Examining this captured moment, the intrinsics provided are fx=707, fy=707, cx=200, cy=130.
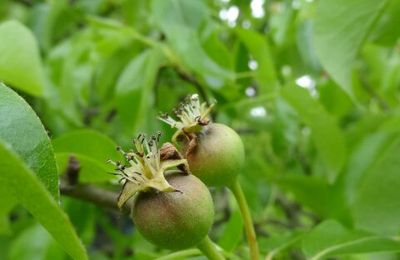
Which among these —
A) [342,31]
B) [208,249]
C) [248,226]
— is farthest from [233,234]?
[342,31]

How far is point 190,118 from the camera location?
100cm

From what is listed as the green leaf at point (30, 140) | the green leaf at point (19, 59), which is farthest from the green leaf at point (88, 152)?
the green leaf at point (30, 140)

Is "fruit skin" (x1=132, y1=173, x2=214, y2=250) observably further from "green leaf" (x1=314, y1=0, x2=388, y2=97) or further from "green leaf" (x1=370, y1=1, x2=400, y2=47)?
"green leaf" (x1=370, y1=1, x2=400, y2=47)

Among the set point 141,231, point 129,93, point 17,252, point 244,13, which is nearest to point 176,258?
point 141,231

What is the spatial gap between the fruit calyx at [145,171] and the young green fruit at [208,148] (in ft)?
0.23

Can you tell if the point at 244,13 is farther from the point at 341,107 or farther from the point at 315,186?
the point at 315,186

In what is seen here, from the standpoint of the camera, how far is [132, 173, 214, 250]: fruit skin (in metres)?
0.83

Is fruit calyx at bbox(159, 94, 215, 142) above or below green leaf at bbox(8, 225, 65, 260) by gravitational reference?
above

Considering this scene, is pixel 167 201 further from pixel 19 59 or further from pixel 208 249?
pixel 19 59

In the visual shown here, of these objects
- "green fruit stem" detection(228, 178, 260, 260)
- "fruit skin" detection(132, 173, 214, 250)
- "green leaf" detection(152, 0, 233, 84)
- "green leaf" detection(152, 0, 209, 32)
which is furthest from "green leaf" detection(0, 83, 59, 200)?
"green leaf" detection(152, 0, 209, 32)

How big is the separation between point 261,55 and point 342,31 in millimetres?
342

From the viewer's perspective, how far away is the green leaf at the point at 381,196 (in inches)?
49.6

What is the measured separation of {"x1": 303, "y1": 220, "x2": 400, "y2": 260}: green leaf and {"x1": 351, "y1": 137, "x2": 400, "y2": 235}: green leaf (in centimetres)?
8

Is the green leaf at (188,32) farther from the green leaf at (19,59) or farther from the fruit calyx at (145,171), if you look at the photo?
the fruit calyx at (145,171)
